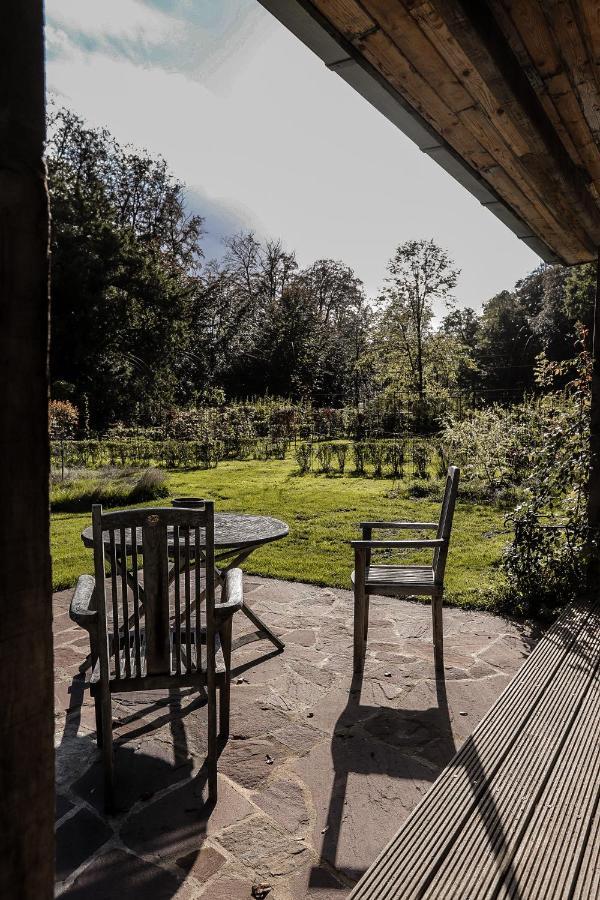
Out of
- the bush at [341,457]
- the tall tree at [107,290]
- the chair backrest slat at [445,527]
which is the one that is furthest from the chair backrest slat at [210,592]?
the tall tree at [107,290]

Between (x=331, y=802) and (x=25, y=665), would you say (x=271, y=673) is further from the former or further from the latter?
(x=25, y=665)

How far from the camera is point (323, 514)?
7730 millimetres

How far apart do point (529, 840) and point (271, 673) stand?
207 cm

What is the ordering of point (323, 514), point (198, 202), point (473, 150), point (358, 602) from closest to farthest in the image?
point (473, 150)
point (358, 602)
point (323, 514)
point (198, 202)

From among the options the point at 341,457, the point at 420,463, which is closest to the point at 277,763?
the point at 420,463

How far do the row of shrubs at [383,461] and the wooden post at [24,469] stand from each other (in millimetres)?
9632

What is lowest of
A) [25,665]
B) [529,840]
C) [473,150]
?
[529,840]

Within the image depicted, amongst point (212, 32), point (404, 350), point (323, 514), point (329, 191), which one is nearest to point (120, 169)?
point (404, 350)

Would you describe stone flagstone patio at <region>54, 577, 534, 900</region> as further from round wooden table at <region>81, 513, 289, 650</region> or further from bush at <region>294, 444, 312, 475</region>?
bush at <region>294, 444, 312, 475</region>

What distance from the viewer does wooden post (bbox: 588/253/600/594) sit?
3.87 metres

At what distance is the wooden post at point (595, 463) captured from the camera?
3865 mm

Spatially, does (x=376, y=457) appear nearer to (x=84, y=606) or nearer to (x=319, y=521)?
(x=319, y=521)

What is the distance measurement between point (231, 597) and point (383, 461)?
964cm

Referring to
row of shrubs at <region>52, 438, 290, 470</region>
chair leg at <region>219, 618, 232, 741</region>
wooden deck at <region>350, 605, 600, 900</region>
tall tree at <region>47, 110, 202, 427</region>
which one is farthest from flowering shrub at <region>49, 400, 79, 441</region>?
Answer: wooden deck at <region>350, 605, 600, 900</region>
